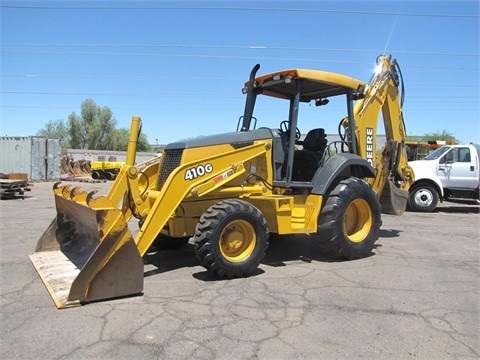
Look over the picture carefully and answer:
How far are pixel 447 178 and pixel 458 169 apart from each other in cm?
43

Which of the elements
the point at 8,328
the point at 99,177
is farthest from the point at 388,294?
the point at 99,177

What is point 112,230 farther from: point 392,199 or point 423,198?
point 423,198

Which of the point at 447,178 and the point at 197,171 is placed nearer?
the point at 197,171

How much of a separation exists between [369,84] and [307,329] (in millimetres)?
5750

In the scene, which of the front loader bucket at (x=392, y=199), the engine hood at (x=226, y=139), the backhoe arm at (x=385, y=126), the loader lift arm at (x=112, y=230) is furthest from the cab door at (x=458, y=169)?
the loader lift arm at (x=112, y=230)

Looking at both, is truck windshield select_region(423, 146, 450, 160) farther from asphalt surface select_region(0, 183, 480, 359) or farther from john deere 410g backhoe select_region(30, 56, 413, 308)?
asphalt surface select_region(0, 183, 480, 359)

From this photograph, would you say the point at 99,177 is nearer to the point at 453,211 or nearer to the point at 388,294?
the point at 453,211

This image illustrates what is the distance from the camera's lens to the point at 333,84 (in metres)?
7.14

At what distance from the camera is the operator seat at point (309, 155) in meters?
7.38

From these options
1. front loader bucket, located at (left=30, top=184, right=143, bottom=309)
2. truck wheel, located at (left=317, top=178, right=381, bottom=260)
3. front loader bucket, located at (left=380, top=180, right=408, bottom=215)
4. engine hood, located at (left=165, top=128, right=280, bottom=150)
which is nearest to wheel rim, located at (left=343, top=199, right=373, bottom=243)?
truck wheel, located at (left=317, top=178, right=381, bottom=260)

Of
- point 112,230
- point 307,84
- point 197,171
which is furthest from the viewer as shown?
point 307,84

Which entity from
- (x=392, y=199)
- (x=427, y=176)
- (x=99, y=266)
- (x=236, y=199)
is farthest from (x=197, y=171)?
(x=427, y=176)

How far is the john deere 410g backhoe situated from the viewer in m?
4.92

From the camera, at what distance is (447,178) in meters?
14.5
